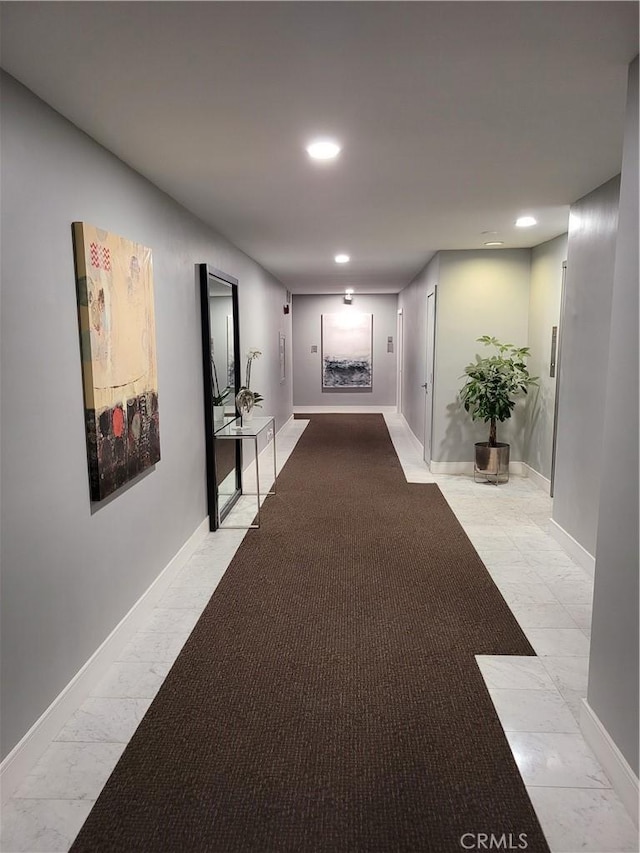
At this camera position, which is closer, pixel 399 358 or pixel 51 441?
pixel 51 441

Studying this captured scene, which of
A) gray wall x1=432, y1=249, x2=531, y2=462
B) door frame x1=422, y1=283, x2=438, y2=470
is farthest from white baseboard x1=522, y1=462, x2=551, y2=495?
door frame x1=422, y1=283, x2=438, y2=470

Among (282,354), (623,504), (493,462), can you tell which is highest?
(282,354)

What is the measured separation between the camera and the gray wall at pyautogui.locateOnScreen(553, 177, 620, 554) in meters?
3.30

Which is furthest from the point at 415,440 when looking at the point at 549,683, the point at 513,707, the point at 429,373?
the point at 513,707

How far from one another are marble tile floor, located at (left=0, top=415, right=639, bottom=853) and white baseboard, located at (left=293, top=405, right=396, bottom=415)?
7.28 metres

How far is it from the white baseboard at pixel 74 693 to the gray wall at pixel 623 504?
1.95m

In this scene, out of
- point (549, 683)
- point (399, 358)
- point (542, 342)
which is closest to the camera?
point (549, 683)

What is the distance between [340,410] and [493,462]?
6.11 meters

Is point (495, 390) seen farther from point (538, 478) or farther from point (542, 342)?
point (538, 478)

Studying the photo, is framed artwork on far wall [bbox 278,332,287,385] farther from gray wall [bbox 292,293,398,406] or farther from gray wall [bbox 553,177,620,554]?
gray wall [bbox 553,177,620,554]

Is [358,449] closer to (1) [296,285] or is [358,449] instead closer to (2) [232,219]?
(1) [296,285]

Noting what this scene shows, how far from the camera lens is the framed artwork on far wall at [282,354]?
28.5ft

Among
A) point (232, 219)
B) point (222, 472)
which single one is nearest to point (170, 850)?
point (222, 472)

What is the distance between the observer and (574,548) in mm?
3697
